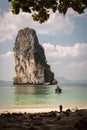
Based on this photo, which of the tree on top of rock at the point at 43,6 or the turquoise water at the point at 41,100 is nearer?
the tree on top of rock at the point at 43,6

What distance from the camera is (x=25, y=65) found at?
19475 cm

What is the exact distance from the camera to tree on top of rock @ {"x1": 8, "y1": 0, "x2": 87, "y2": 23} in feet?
21.9

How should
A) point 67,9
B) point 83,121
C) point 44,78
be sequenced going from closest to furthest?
point 83,121 < point 67,9 < point 44,78

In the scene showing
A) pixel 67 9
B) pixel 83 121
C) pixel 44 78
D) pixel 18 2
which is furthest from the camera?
pixel 44 78

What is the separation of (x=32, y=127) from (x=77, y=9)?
2.95 metres

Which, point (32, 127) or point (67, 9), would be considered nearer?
point (32, 127)

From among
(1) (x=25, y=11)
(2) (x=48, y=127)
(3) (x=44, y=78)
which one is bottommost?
(2) (x=48, y=127)

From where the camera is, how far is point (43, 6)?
22.8 ft

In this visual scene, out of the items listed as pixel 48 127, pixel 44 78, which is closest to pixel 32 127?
pixel 48 127

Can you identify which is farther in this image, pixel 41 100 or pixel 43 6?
pixel 41 100

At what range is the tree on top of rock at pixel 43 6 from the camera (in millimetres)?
6688

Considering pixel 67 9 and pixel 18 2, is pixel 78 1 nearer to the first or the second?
pixel 67 9

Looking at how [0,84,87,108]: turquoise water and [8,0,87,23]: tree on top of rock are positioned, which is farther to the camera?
[0,84,87,108]: turquoise water

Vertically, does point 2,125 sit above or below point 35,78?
below
